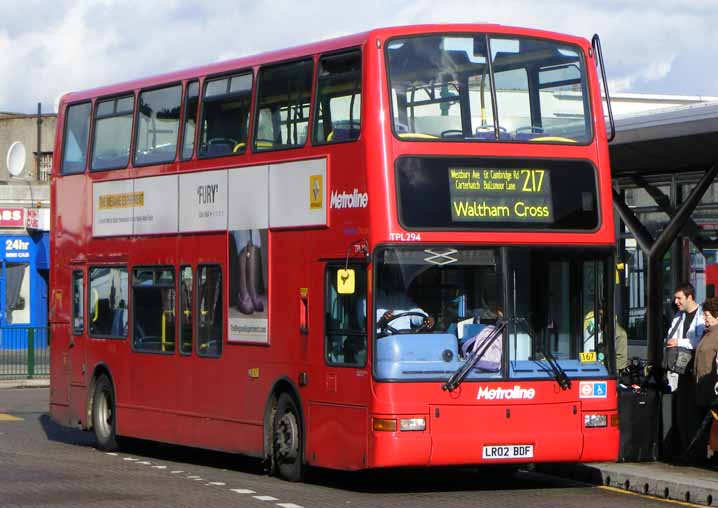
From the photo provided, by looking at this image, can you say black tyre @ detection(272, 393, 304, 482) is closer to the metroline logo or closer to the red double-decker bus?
the red double-decker bus

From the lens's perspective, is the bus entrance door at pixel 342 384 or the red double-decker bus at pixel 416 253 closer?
Result: the red double-decker bus at pixel 416 253

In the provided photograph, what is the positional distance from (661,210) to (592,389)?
29.1 feet

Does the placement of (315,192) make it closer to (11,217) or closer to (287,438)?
(287,438)

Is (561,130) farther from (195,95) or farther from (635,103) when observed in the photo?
(635,103)

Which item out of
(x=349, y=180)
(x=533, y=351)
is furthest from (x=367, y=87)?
(x=533, y=351)

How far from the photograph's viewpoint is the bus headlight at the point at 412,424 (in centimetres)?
1395

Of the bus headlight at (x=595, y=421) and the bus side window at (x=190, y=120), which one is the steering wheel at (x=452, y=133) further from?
the bus side window at (x=190, y=120)

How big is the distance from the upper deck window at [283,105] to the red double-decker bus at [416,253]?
1.0 inches

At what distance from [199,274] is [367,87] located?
4137 millimetres

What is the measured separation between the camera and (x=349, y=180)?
14586 mm

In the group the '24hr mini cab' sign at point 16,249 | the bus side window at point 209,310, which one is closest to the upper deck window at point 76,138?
the bus side window at point 209,310

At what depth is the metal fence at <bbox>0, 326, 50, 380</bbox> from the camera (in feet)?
118

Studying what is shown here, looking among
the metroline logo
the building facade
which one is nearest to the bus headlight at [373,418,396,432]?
the metroline logo

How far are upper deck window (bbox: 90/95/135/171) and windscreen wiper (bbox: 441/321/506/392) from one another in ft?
22.1
